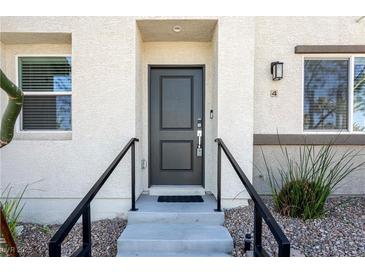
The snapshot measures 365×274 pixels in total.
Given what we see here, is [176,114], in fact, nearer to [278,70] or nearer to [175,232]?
[278,70]

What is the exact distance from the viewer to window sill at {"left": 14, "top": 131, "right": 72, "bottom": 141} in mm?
3816

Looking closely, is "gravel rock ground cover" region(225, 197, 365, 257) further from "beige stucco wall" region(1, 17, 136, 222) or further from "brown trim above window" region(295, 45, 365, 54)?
"brown trim above window" region(295, 45, 365, 54)

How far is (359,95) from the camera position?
412 cm

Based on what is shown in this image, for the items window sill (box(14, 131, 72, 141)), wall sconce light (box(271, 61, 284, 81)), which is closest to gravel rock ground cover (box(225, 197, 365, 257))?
wall sconce light (box(271, 61, 284, 81))

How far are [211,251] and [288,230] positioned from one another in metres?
0.99

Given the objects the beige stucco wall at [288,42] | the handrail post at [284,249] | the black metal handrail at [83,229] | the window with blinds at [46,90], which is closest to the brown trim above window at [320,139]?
the beige stucco wall at [288,42]

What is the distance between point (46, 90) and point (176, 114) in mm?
2092

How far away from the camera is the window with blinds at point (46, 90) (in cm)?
395

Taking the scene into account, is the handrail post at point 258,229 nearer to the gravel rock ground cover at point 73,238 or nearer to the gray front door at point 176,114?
the gravel rock ground cover at point 73,238

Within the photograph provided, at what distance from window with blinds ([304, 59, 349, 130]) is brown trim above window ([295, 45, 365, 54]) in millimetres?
178

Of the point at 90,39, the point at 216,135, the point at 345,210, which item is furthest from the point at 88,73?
the point at 345,210

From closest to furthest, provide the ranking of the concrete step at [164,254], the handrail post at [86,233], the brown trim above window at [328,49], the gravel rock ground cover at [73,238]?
the handrail post at [86,233], the concrete step at [164,254], the gravel rock ground cover at [73,238], the brown trim above window at [328,49]

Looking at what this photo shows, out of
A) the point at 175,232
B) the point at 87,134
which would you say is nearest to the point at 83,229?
the point at 175,232

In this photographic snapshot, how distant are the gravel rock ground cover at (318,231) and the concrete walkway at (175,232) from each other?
0.73 feet
